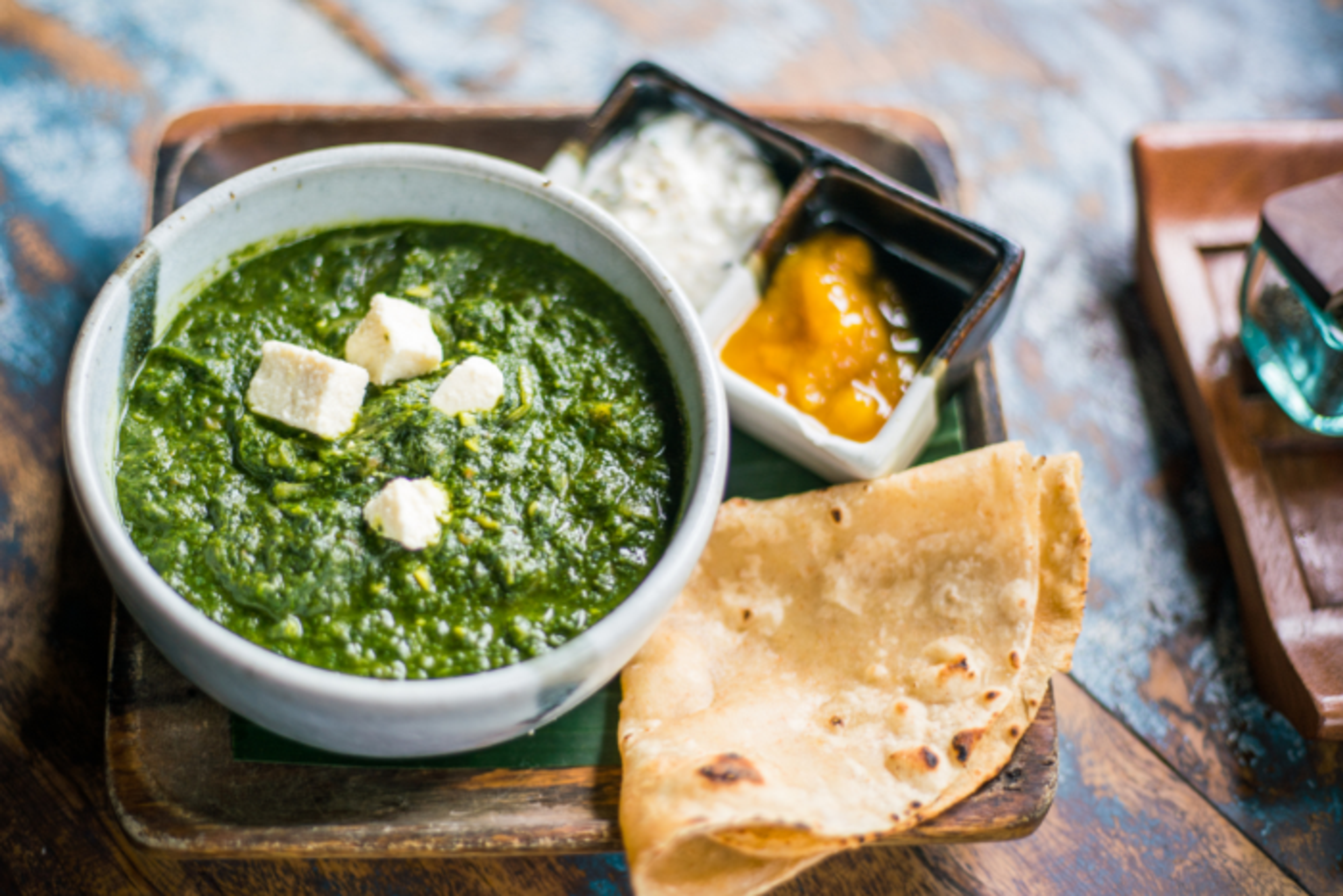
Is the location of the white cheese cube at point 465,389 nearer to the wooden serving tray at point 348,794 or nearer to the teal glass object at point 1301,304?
the wooden serving tray at point 348,794

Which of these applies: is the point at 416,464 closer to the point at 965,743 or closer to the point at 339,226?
the point at 339,226

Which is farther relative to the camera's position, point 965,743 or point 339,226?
point 339,226

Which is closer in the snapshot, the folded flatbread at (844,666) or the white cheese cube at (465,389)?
the folded flatbread at (844,666)

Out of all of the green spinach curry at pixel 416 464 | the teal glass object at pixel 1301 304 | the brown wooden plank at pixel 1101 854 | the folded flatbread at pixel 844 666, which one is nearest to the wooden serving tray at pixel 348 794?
the folded flatbread at pixel 844 666

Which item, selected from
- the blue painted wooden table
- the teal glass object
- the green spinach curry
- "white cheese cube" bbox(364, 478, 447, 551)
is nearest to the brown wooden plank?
the blue painted wooden table

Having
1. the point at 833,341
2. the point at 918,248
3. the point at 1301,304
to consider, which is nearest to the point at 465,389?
the point at 833,341

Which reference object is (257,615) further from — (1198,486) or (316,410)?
(1198,486)

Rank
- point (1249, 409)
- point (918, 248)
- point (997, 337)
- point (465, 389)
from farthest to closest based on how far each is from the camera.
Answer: point (997, 337) < point (1249, 409) < point (918, 248) < point (465, 389)
